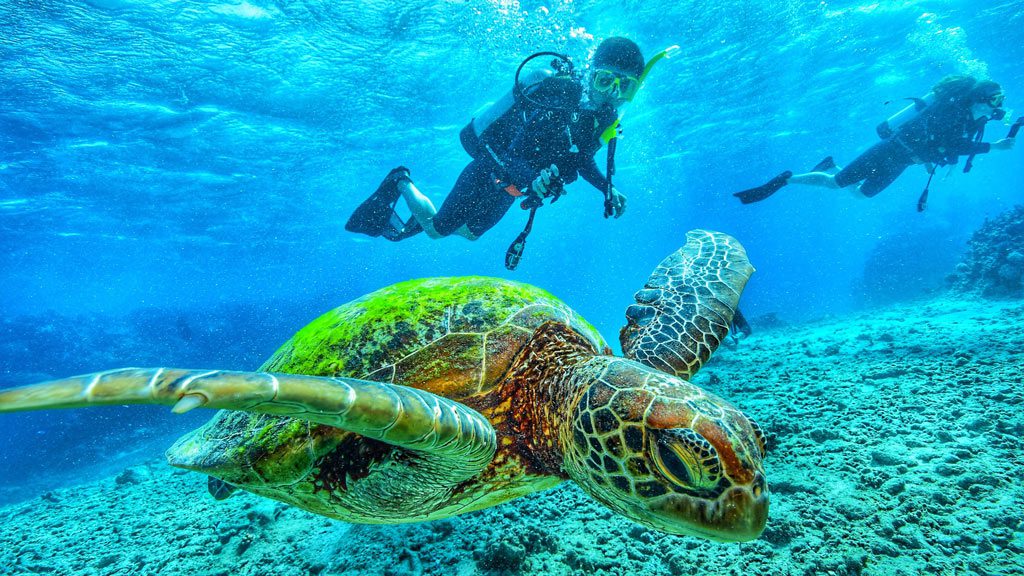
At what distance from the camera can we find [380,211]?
8039mm

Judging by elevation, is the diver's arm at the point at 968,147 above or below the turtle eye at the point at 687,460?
above

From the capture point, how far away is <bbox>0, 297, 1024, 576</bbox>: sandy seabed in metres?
2.13

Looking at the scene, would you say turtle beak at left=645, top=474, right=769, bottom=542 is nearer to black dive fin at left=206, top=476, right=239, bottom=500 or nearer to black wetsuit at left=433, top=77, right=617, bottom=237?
black dive fin at left=206, top=476, right=239, bottom=500

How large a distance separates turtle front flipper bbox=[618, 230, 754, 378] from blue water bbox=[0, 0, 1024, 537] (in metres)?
11.8

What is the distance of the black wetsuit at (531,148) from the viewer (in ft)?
21.2

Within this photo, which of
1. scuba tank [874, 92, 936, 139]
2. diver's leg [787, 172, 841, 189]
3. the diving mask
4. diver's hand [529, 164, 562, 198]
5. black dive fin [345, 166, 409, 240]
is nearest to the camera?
diver's hand [529, 164, 562, 198]

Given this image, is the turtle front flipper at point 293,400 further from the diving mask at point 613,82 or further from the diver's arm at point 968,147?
the diver's arm at point 968,147

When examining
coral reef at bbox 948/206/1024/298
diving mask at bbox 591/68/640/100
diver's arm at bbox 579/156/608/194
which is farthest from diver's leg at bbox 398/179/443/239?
coral reef at bbox 948/206/1024/298

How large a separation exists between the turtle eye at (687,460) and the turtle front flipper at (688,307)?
3.62ft

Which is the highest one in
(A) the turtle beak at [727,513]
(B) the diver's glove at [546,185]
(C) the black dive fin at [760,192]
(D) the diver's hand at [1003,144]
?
(D) the diver's hand at [1003,144]

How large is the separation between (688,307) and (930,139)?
486 inches

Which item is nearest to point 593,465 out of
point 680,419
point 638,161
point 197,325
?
point 680,419

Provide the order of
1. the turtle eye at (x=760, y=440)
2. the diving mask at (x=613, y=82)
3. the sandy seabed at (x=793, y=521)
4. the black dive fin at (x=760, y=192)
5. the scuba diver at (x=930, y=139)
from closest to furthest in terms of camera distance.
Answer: the turtle eye at (x=760, y=440) → the sandy seabed at (x=793, y=521) → the diving mask at (x=613, y=82) → the black dive fin at (x=760, y=192) → the scuba diver at (x=930, y=139)

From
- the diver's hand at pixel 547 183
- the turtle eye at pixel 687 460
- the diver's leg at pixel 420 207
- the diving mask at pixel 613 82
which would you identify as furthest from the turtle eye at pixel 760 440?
the diver's leg at pixel 420 207
